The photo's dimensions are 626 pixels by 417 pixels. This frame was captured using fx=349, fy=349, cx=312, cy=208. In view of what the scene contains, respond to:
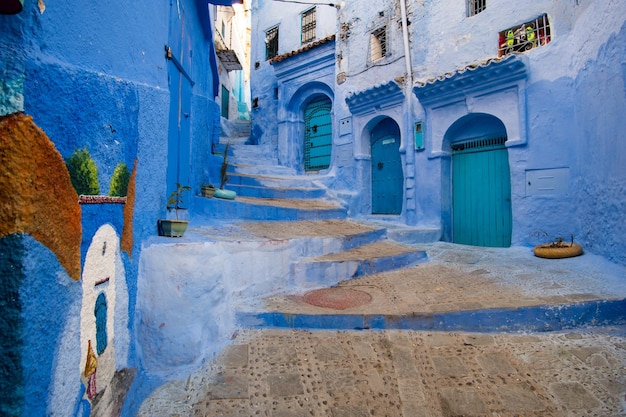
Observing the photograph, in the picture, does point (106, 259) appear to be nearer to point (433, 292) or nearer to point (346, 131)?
point (433, 292)

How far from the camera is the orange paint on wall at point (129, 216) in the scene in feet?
7.20

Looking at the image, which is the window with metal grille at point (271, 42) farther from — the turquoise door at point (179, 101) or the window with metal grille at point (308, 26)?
the turquoise door at point (179, 101)

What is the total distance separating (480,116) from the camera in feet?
22.7

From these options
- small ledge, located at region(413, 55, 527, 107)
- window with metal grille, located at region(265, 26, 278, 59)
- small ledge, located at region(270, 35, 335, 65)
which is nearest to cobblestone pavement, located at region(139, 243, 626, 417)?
small ledge, located at region(413, 55, 527, 107)

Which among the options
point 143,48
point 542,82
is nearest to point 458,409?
point 143,48

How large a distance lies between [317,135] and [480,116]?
201 inches

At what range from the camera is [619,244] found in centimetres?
424

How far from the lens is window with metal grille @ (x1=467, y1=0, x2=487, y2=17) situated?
6.93 m

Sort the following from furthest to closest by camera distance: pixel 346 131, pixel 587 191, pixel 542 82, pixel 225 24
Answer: pixel 225 24 < pixel 346 131 < pixel 542 82 < pixel 587 191

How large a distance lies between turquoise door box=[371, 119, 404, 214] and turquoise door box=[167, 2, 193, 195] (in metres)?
5.20

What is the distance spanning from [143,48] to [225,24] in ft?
52.2

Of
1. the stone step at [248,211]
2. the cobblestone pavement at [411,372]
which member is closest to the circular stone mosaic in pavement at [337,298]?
the cobblestone pavement at [411,372]

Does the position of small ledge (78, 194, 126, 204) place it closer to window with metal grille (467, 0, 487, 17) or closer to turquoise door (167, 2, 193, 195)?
turquoise door (167, 2, 193, 195)

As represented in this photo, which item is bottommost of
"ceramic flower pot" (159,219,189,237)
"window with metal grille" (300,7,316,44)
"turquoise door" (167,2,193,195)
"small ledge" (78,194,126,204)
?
"ceramic flower pot" (159,219,189,237)
